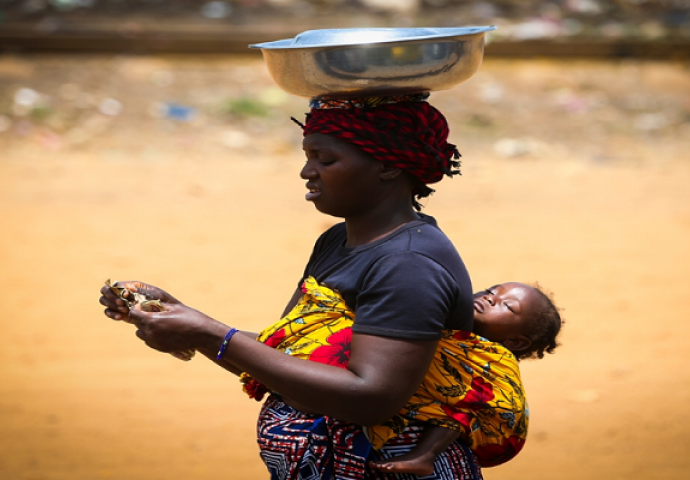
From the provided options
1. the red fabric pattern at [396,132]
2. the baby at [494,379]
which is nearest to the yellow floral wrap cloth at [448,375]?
the baby at [494,379]

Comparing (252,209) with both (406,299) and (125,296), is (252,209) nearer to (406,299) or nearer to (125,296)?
(125,296)

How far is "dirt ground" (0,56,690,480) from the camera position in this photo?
470 centimetres

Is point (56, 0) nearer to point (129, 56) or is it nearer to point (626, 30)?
point (129, 56)

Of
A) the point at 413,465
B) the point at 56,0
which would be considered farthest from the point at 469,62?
the point at 56,0

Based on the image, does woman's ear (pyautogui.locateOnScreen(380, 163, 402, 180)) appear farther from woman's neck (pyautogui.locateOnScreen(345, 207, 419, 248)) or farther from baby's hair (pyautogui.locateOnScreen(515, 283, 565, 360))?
baby's hair (pyautogui.locateOnScreen(515, 283, 565, 360))

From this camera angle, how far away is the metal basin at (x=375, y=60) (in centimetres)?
191

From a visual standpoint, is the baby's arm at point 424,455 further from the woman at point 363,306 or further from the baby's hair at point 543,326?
the baby's hair at point 543,326

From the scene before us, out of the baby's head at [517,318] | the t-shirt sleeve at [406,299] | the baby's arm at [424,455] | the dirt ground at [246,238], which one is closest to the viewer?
the t-shirt sleeve at [406,299]

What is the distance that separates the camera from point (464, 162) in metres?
10.2

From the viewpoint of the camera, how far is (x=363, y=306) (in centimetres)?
192

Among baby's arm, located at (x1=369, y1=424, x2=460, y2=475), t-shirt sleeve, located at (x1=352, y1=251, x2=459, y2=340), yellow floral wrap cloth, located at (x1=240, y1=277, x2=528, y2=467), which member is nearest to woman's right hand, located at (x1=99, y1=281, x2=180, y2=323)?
yellow floral wrap cloth, located at (x1=240, y1=277, x2=528, y2=467)

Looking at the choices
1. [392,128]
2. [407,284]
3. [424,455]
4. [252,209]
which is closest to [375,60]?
[392,128]

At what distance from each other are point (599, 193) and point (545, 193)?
2.14ft

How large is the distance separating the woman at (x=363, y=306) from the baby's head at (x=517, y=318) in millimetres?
328
